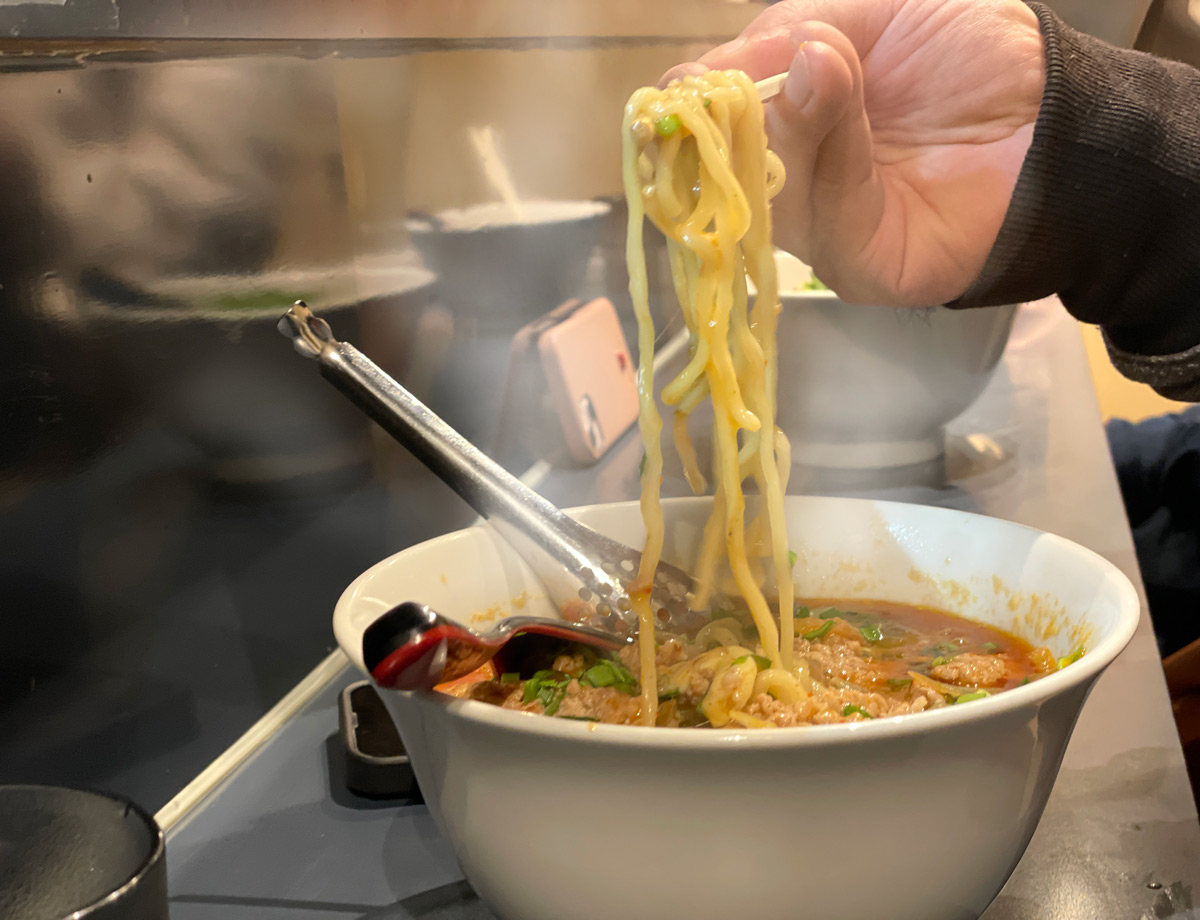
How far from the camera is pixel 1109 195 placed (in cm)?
106

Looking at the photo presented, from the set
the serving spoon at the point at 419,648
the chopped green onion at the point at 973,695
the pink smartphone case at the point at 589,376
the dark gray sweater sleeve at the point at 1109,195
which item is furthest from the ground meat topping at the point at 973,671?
the pink smartphone case at the point at 589,376

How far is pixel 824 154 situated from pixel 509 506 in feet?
1.91

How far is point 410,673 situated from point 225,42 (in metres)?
0.64

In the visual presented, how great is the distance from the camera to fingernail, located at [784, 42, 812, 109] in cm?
88

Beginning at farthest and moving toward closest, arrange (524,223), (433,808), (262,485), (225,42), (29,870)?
(524,223) < (262,485) < (225,42) < (433,808) < (29,870)

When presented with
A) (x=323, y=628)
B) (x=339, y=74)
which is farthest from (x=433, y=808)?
(x=339, y=74)

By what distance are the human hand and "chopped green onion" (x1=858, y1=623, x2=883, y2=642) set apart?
1.63ft

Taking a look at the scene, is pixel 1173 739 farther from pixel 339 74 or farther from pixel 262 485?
pixel 339 74

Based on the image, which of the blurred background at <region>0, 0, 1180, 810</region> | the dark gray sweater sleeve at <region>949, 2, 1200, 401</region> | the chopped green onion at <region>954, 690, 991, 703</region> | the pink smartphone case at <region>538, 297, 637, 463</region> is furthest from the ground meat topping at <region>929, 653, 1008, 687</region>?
the pink smartphone case at <region>538, 297, 637, 463</region>

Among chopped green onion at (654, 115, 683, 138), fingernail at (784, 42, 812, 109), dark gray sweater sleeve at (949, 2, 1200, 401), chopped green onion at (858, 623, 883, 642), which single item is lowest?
chopped green onion at (858, 623, 883, 642)

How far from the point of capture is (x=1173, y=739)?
0.95m

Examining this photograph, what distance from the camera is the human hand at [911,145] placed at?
3.61 ft

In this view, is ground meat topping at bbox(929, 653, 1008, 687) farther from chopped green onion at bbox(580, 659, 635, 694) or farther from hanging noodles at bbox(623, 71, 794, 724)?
chopped green onion at bbox(580, 659, 635, 694)

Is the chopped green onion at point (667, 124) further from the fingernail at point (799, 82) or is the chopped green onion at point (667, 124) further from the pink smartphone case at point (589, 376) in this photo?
the pink smartphone case at point (589, 376)
